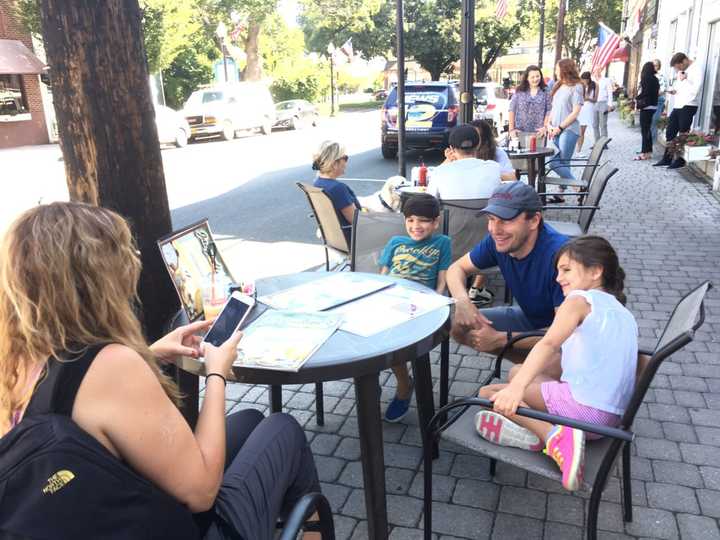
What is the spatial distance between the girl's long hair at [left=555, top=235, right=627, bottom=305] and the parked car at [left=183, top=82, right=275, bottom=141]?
19366 mm

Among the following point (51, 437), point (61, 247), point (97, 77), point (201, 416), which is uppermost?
point (97, 77)

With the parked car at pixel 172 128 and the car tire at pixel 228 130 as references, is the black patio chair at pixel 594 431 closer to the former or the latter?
the parked car at pixel 172 128

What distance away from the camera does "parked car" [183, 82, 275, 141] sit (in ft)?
66.7

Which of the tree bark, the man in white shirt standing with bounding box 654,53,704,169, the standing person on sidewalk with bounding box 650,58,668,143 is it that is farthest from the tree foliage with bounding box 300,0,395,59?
the tree bark

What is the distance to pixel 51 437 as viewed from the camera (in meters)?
1.19

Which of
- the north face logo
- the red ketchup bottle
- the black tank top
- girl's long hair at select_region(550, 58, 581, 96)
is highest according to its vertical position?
girl's long hair at select_region(550, 58, 581, 96)

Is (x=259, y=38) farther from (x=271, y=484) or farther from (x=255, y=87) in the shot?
(x=271, y=484)

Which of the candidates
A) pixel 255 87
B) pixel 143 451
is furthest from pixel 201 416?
pixel 255 87

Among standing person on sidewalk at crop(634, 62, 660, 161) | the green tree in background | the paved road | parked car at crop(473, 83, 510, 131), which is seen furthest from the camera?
the green tree in background

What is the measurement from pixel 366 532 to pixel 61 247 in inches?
67.5

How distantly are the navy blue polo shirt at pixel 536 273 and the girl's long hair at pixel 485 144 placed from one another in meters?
2.30

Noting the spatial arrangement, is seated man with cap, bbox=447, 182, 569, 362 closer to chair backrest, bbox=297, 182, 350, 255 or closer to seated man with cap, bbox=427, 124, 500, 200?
seated man with cap, bbox=427, 124, 500, 200

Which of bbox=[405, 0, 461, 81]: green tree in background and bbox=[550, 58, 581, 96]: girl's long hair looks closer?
bbox=[550, 58, 581, 96]: girl's long hair

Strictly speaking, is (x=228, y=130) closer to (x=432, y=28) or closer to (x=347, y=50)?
(x=347, y=50)
